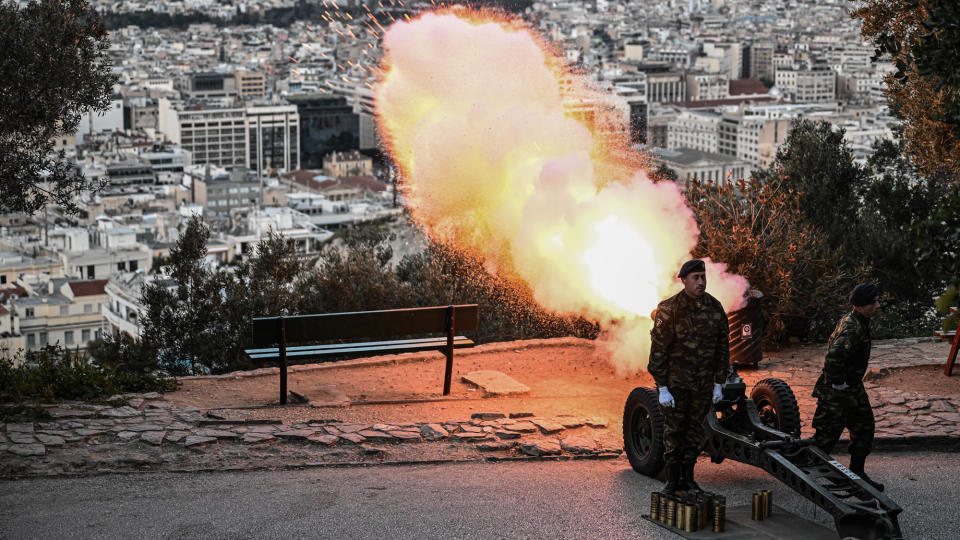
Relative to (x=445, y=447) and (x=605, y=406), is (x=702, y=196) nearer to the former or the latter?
(x=605, y=406)

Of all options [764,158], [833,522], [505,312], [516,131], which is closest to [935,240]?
[833,522]

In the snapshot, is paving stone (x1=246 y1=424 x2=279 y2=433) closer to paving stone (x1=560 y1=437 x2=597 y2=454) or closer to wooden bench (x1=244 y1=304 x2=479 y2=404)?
wooden bench (x1=244 y1=304 x2=479 y2=404)

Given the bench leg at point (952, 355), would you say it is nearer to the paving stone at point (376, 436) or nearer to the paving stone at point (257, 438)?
the paving stone at point (376, 436)

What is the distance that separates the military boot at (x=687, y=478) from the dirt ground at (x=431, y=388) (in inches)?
63.2

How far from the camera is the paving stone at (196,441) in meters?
6.27

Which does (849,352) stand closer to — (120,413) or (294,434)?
(294,434)

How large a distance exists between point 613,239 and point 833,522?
3149 millimetres

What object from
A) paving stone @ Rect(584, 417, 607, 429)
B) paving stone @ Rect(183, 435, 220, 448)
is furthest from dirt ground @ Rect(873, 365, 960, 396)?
paving stone @ Rect(183, 435, 220, 448)

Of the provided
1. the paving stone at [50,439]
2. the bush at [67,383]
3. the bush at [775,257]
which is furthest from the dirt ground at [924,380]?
the paving stone at [50,439]

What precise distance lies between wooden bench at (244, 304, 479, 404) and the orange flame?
2.72 ft

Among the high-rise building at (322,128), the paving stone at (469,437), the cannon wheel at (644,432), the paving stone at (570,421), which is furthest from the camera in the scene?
the high-rise building at (322,128)

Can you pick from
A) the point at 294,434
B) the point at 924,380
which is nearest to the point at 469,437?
the point at 294,434

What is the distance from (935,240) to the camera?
630 centimetres

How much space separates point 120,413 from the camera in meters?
6.77
